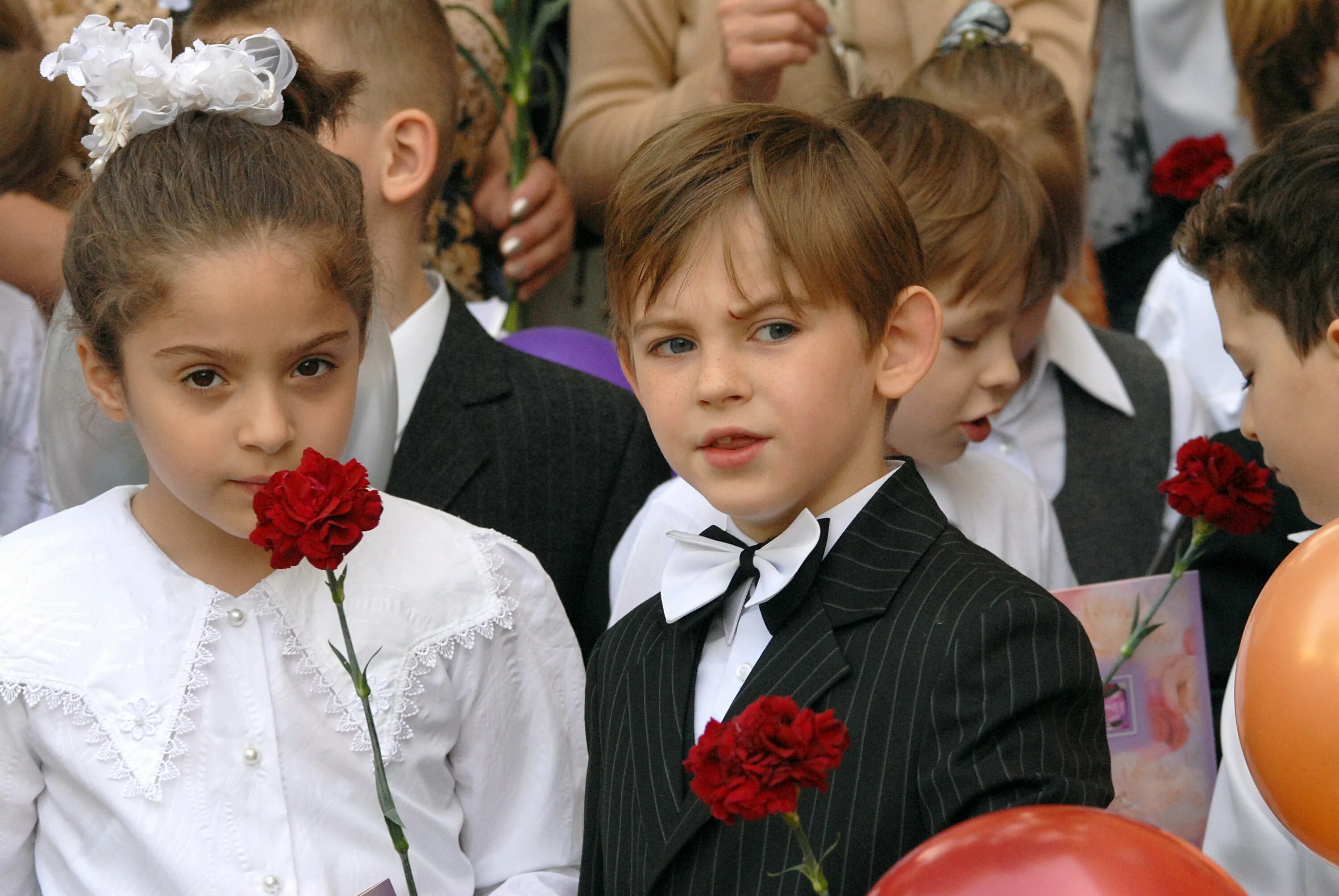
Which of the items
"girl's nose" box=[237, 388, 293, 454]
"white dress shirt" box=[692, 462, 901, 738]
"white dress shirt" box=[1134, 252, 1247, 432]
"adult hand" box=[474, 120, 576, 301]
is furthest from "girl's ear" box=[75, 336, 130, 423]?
"white dress shirt" box=[1134, 252, 1247, 432]

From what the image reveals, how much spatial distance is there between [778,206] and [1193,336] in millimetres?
1836

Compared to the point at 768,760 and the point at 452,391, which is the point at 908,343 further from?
the point at 452,391

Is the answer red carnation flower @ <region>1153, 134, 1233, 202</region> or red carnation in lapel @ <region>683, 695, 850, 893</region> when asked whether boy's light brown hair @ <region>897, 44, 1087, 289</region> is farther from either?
red carnation in lapel @ <region>683, 695, 850, 893</region>

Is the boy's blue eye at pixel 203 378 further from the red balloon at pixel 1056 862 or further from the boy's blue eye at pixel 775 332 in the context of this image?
the red balloon at pixel 1056 862

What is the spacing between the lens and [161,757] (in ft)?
5.09

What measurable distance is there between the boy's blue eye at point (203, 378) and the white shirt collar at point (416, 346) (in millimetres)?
617

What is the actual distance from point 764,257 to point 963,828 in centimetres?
58

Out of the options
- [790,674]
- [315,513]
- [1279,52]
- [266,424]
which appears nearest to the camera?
[315,513]

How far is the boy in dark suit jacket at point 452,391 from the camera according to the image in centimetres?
214

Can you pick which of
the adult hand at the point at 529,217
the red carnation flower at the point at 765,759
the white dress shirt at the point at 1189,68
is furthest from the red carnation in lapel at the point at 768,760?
the white dress shirt at the point at 1189,68

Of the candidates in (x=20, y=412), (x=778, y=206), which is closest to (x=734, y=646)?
(x=778, y=206)

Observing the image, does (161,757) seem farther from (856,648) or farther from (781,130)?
(781,130)

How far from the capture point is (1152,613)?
1677 millimetres

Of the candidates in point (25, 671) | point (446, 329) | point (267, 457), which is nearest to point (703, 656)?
point (267, 457)
